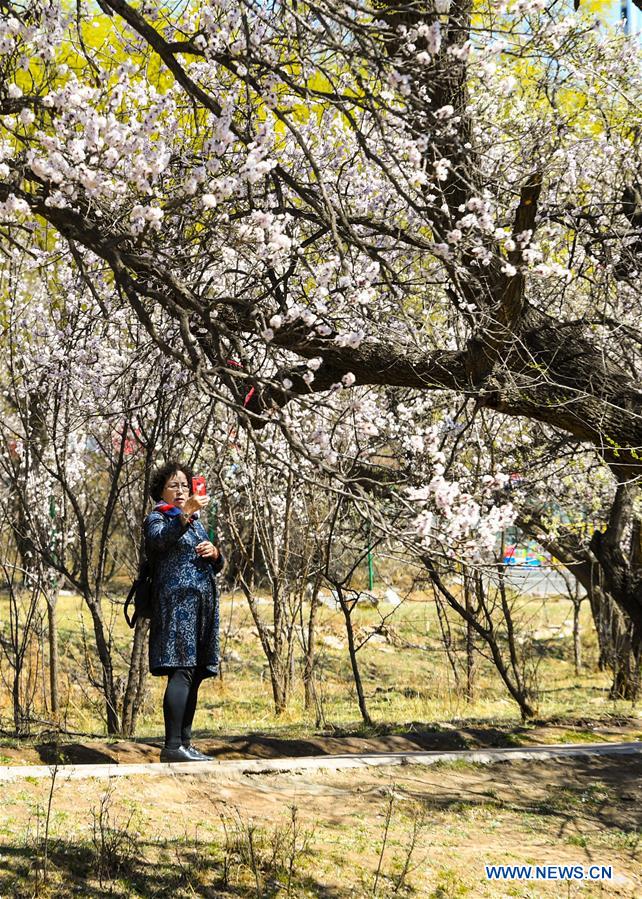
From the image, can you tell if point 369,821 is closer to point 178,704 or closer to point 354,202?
point 178,704

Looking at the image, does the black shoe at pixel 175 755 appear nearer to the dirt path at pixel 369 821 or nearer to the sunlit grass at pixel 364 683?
the dirt path at pixel 369 821

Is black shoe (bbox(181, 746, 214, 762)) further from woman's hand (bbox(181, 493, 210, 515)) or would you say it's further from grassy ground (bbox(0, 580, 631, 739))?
grassy ground (bbox(0, 580, 631, 739))

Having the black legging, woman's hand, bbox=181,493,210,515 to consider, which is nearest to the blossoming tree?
woman's hand, bbox=181,493,210,515

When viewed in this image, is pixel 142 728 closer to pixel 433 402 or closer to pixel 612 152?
pixel 433 402

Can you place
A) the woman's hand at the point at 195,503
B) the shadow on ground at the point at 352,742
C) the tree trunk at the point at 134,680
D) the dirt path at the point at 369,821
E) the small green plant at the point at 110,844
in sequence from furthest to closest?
1. the tree trunk at the point at 134,680
2. the shadow on ground at the point at 352,742
3. the woman's hand at the point at 195,503
4. the dirt path at the point at 369,821
5. the small green plant at the point at 110,844

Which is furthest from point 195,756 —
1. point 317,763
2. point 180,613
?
point 180,613

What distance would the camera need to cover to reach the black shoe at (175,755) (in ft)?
16.5

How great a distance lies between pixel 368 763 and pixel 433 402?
3.44 metres

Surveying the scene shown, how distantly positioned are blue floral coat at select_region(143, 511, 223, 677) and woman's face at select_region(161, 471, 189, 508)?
0.16m

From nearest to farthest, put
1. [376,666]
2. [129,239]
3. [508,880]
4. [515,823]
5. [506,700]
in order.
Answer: [129,239]
[508,880]
[515,823]
[506,700]
[376,666]

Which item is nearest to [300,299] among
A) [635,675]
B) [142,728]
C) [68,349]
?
[68,349]

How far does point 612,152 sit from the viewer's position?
6824mm

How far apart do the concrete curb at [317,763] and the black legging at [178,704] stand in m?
0.16

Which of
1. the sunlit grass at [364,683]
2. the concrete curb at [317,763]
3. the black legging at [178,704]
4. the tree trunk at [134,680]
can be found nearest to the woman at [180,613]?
the black legging at [178,704]
